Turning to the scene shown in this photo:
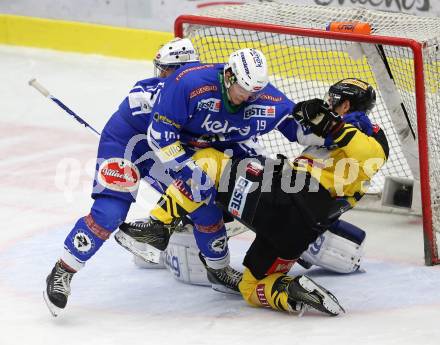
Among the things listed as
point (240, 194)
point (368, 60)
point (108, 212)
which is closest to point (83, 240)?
point (108, 212)

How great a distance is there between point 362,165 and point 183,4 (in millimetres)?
3961

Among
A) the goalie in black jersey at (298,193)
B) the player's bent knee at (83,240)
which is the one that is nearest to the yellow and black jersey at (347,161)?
the goalie in black jersey at (298,193)

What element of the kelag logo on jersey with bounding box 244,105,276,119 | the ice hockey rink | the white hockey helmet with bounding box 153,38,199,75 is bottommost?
the ice hockey rink

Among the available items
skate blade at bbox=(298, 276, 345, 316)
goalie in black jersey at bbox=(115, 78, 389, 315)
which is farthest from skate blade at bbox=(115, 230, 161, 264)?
skate blade at bbox=(298, 276, 345, 316)

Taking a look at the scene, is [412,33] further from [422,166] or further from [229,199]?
[229,199]

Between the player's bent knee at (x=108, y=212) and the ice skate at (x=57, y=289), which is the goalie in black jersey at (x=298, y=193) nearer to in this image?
the player's bent knee at (x=108, y=212)

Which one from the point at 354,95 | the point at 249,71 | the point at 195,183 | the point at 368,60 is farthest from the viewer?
the point at 368,60

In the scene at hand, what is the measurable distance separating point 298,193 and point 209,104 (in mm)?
453

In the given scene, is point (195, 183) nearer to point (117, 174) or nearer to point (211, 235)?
point (211, 235)

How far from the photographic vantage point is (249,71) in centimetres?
378

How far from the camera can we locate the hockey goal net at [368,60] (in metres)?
4.43

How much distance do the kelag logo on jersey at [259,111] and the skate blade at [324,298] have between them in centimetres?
63

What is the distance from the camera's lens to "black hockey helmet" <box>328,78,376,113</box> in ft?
13.6

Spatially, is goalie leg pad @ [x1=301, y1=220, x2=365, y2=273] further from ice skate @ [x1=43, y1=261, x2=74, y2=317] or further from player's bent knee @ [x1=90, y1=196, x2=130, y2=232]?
ice skate @ [x1=43, y1=261, x2=74, y2=317]
